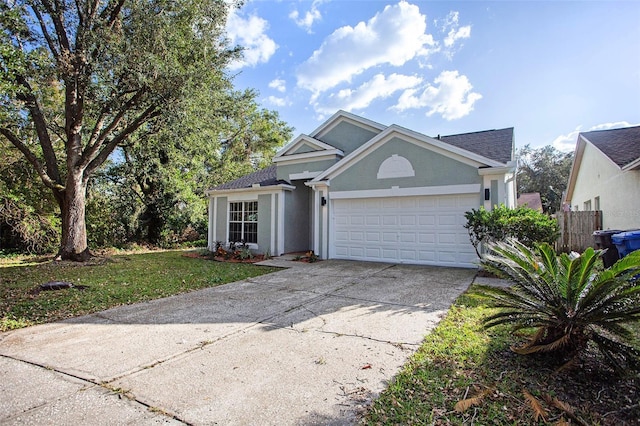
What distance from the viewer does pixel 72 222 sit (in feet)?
37.7

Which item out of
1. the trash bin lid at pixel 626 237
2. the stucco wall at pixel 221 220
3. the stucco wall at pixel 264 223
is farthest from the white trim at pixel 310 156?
the trash bin lid at pixel 626 237

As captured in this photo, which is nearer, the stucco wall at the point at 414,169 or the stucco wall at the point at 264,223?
the stucco wall at the point at 414,169

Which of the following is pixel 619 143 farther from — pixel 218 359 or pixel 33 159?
pixel 33 159

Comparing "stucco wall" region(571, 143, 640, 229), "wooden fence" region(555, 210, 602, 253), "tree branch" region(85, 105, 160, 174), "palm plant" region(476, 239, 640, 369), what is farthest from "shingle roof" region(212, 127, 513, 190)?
"palm plant" region(476, 239, 640, 369)

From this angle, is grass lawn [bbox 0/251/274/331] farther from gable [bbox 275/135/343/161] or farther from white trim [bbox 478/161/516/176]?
white trim [bbox 478/161/516/176]

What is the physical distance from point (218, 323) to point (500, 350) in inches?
146

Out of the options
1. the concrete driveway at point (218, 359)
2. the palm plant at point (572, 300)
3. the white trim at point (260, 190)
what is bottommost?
the concrete driveway at point (218, 359)

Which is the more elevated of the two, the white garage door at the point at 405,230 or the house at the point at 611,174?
the house at the point at 611,174

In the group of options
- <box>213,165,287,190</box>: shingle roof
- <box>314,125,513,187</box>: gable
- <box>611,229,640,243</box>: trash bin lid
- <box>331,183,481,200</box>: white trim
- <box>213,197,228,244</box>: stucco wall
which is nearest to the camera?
<box>611,229,640,243</box>: trash bin lid

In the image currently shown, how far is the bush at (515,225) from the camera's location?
7.73 metres

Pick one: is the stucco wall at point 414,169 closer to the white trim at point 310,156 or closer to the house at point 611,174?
the white trim at point 310,156

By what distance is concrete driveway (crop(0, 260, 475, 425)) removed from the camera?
261 cm

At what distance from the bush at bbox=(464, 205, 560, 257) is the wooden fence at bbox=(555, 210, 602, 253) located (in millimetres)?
7535

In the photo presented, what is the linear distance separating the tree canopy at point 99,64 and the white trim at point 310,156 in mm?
4054
